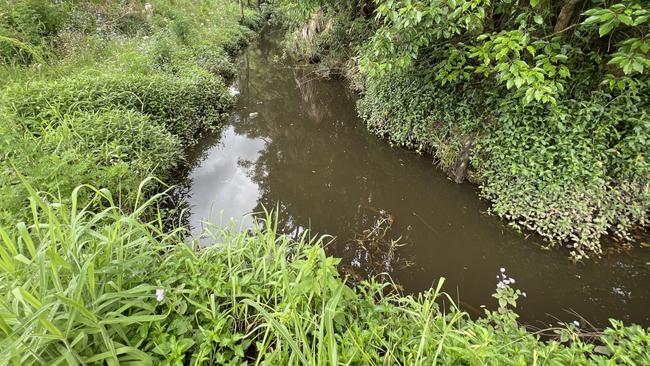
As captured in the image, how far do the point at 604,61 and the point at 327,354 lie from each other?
3.83 m

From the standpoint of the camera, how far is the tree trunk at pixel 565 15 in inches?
113

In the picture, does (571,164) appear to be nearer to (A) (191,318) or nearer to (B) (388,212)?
(B) (388,212)

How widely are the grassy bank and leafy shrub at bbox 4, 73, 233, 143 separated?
0.05 feet

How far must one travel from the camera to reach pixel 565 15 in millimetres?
2967

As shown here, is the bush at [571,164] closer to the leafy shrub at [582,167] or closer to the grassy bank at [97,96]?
the leafy shrub at [582,167]

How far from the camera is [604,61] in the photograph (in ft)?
9.89

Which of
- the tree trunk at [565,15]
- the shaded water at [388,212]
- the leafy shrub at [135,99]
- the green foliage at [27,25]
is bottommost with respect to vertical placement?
the shaded water at [388,212]

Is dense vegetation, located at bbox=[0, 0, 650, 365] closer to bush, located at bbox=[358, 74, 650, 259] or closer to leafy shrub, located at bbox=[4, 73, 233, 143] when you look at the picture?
leafy shrub, located at bbox=[4, 73, 233, 143]

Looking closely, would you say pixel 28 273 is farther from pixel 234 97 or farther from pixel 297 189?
pixel 234 97

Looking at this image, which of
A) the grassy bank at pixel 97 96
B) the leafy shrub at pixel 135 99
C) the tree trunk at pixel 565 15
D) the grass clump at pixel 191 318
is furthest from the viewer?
the leafy shrub at pixel 135 99

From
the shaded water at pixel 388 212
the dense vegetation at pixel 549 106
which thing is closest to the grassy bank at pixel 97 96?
the shaded water at pixel 388 212

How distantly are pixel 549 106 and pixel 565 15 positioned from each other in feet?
2.91

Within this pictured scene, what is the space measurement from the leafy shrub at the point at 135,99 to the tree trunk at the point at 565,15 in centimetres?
495

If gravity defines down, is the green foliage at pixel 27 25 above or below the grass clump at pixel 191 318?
above
